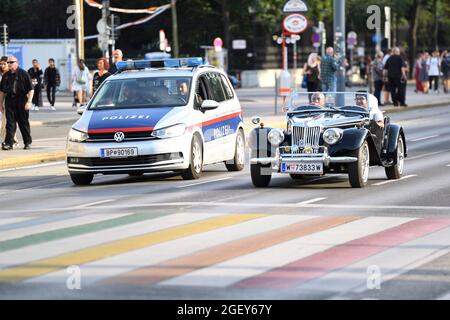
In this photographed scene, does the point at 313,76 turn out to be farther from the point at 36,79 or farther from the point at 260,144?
the point at 260,144

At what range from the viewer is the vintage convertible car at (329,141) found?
17109 mm

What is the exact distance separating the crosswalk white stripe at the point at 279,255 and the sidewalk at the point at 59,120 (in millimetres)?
11124

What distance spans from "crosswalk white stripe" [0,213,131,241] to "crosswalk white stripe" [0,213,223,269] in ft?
1.91

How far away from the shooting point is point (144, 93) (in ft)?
64.8

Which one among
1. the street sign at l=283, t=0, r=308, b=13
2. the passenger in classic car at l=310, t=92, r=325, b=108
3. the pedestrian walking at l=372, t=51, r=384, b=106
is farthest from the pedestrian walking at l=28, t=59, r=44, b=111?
the passenger in classic car at l=310, t=92, r=325, b=108

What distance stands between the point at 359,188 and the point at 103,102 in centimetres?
441

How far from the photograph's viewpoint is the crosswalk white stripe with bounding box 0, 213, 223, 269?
11.2 meters

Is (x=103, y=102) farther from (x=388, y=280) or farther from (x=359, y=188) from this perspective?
(x=388, y=280)

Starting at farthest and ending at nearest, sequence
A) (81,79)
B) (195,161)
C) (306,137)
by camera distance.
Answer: (81,79)
(195,161)
(306,137)

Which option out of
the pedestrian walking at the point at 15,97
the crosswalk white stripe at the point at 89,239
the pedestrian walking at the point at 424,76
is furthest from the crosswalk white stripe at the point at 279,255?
the pedestrian walking at the point at 424,76

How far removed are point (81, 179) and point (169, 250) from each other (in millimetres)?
7906

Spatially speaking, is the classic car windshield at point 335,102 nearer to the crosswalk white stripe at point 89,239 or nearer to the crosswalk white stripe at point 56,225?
the crosswalk white stripe at point 89,239

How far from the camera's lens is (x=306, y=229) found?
42.3 ft

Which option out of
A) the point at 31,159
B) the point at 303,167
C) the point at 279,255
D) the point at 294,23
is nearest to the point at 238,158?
the point at 303,167
